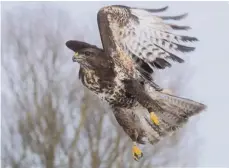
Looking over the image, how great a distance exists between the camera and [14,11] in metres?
2.26

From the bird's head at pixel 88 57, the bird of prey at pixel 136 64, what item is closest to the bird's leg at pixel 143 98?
the bird of prey at pixel 136 64

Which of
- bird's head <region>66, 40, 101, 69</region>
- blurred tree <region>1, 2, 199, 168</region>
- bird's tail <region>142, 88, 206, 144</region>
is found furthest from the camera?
blurred tree <region>1, 2, 199, 168</region>

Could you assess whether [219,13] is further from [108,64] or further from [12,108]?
[12,108]

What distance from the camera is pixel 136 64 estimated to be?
2.13 metres

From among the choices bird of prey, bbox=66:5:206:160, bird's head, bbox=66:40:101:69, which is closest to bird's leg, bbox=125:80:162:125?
bird of prey, bbox=66:5:206:160

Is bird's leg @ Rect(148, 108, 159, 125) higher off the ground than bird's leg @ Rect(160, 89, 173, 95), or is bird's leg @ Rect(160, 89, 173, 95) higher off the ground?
bird's leg @ Rect(160, 89, 173, 95)

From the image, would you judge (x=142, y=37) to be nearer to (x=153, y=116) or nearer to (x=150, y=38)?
(x=150, y=38)

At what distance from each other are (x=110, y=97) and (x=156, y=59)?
0.75 ft

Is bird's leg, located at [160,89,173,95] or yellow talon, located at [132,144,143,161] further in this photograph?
yellow talon, located at [132,144,143,161]

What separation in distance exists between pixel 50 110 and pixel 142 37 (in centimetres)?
59

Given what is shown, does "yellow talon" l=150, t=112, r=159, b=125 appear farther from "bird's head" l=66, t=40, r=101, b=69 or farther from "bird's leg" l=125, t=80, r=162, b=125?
"bird's head" l=66, t=40, r=101, b=69

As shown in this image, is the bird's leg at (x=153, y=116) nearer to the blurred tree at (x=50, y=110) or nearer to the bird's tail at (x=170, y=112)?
the bird's tail at (x=170, y=112)

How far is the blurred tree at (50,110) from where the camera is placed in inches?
90.2

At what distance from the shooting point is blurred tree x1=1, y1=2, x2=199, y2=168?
2.29 m
